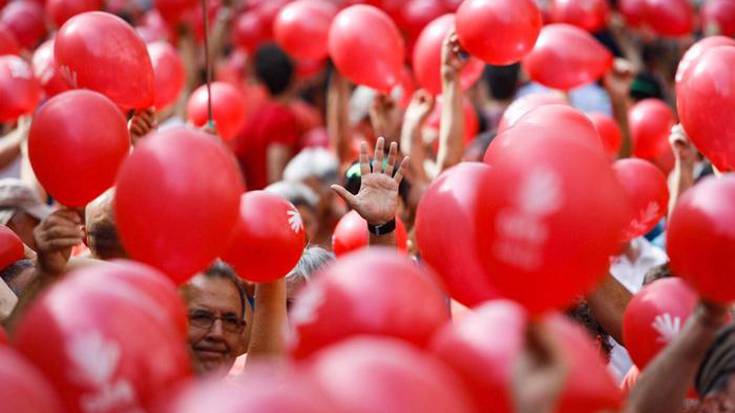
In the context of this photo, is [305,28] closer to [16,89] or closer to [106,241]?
[16,89]

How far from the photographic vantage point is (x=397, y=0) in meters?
5.88

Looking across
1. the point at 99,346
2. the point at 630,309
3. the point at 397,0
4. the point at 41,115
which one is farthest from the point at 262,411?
the point at 397,0

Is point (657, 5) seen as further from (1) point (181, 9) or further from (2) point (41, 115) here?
(2) point (41, 115)

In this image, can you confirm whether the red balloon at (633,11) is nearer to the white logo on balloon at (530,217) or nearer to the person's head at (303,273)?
the person's head at (303,273)

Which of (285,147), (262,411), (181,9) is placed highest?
(262,411)

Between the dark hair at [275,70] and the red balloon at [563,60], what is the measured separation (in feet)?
6.22

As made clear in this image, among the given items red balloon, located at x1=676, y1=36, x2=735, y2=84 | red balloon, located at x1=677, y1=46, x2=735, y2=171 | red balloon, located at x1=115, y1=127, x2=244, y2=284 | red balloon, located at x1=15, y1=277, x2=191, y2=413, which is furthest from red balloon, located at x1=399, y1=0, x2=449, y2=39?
red balloon, located at x1=15, y1=277, x2=191, y2=413

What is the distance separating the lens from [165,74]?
12.8 feet

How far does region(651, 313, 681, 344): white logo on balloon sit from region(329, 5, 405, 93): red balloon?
72.6 inches

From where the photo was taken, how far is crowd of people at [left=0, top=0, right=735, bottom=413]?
5.55 feet

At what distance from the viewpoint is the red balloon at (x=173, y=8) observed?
5.70 meters

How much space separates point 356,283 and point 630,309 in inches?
32.8

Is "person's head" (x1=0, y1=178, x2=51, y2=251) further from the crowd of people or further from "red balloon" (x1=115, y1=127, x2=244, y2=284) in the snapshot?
"red balloon" (x1=115, y1=127, x2=244, y2=284)

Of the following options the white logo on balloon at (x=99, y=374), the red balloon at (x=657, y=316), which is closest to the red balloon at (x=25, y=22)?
the red balloon at (x=657, y=316)
